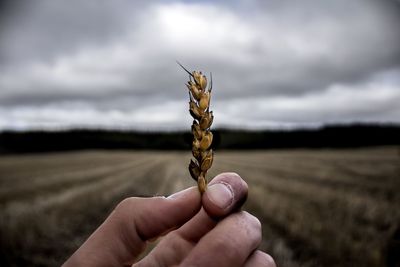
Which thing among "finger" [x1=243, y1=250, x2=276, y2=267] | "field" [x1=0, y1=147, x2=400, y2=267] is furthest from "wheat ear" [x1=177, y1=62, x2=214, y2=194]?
"field" [x1=0, y1=147, x2=400, y2=267]

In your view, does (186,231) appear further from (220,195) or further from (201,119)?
(201,119)

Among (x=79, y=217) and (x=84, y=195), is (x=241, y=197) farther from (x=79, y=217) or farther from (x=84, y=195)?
(x=84, y=195)

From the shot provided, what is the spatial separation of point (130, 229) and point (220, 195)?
0.50 meters

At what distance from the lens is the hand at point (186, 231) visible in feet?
4.94

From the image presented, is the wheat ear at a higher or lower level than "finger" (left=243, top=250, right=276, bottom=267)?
higher

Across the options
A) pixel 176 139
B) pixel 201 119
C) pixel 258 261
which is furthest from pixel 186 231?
pixel 176 139

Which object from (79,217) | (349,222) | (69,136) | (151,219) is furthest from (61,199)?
(69,136)

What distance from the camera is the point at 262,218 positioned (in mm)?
8336

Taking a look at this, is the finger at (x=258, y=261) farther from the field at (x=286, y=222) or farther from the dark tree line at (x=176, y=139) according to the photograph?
the dark tree line at (x=176, y=139)

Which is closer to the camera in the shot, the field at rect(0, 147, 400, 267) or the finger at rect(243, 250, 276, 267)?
the finger at rect(243, 250, 276, 267)

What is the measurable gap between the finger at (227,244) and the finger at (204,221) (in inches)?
1.9

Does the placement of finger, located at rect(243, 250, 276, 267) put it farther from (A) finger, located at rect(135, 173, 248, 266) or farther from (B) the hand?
(A) finger, located at rect(135, 173, 248, 266)

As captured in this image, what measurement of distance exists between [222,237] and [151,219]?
1.26 feet

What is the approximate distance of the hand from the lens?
1507 mm
